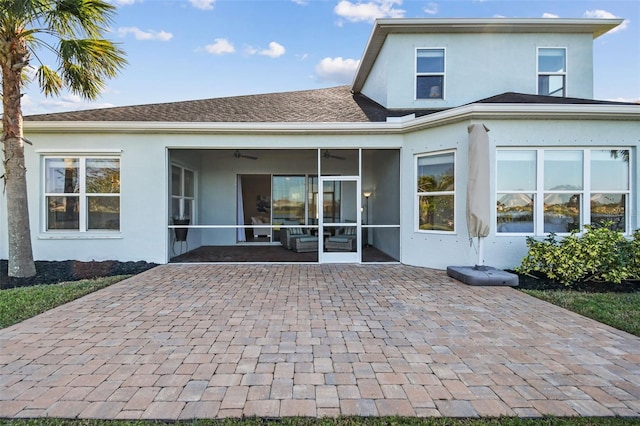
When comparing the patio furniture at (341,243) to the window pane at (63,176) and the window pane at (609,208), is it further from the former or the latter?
the window pane at (63,176)

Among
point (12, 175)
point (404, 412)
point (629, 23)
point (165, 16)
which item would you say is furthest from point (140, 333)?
point (629, 23)

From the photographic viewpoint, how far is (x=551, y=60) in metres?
9.97

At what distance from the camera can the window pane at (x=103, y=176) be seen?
8195 millimetres

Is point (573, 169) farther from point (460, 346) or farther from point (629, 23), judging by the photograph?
point (629, 23)

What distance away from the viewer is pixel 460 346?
3.48 m

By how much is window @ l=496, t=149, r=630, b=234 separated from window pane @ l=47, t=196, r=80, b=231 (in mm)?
10071

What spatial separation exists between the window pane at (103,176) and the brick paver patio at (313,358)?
3.84m

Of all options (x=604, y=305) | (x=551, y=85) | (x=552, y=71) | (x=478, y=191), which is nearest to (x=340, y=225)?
(x=478, y=191)

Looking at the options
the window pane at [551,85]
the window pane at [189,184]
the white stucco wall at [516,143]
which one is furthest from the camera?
the window pane at [189,184]

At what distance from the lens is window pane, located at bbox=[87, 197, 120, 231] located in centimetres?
821

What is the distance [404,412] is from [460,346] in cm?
141

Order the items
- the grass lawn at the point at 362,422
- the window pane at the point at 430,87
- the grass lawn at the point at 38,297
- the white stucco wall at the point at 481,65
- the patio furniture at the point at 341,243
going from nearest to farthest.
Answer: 1. the grass lawn at the point at 362,422
2. the grass lawn at the point at 38,297
3. the patio furniture at the point at 341,243
4. the white stucco wall at the point at 481,65
5. the window pane at the point at 430,87

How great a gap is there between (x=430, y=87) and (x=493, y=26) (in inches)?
96.5

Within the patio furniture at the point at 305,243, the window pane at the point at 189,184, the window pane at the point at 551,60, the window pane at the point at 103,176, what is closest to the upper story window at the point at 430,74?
the window pane at the point at 551,60
